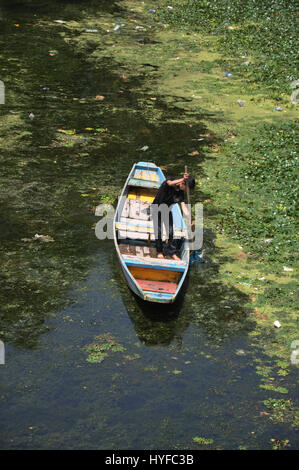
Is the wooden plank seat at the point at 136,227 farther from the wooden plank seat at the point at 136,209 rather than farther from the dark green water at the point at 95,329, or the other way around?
the wooden plank seat at the point at 136,209

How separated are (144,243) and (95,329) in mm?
2112

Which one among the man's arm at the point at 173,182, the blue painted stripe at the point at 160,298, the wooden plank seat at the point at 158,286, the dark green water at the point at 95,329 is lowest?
the dark green water at the point at 95,329

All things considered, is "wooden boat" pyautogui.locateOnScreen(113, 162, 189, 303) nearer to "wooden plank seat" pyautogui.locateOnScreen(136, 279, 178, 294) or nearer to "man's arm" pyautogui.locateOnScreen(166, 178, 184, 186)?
"wooden plank seat" pyautogui.locateOnScreen(136, 279, 178, 294)

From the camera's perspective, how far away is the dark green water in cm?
637

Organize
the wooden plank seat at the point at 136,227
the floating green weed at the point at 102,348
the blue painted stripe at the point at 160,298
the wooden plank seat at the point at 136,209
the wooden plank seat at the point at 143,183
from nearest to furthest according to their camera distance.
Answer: the floating green weed at the point at 102,348
the blue painted stripe at the point at 160,298
the wooden plank seat at the point at 136,227
the wooden plank seat at the point at 136,209
the wooden plank seat at the point at 143,183

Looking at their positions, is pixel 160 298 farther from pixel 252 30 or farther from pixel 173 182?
pixel 252 30

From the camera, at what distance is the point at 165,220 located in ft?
30.6

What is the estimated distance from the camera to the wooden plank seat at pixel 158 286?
8.30 metres

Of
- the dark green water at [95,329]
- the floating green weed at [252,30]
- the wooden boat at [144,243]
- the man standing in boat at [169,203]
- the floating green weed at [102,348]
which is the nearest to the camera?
the dark green water at [95,329]

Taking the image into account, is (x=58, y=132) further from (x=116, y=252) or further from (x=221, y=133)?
(x=116, y=252)

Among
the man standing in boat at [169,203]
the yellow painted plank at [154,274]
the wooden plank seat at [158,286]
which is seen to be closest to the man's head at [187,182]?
the man standing in boat at [169,203]

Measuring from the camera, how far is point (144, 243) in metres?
9.46

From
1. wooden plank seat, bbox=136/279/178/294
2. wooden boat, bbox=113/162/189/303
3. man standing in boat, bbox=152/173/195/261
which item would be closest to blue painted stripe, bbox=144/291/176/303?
wooden boat, bbox=113/162/189/303
